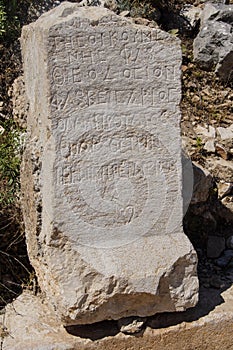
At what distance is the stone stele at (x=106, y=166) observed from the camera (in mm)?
2908

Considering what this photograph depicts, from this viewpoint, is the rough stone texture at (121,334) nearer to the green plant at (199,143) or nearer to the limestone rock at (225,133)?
the green plant at (199,143)

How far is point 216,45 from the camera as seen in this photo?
5164 mm

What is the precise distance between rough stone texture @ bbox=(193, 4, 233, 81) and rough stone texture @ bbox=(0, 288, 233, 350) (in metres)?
2.31

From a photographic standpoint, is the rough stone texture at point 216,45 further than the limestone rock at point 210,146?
Yes

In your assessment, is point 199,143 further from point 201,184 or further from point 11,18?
point 11,18

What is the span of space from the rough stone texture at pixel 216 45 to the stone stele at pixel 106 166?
2.18 metres

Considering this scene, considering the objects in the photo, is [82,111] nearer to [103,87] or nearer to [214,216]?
[103,87]

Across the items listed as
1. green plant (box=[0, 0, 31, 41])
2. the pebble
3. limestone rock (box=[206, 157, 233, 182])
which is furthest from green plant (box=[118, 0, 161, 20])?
limestone rock (box=[206, 157, 233, 182])

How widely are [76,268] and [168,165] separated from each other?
2.16 ft

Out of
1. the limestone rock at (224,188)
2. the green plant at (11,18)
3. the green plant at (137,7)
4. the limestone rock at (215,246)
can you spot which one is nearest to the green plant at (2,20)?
the green plant at (11,18)

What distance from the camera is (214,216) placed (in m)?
4.34

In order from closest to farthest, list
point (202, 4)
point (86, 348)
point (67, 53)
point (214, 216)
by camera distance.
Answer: point (67, 53) < point (86, 348) < point (214, 216) < point (202, 4)

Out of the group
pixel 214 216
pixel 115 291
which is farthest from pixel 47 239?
pixel 214 216

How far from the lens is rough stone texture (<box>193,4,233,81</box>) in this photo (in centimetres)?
513
